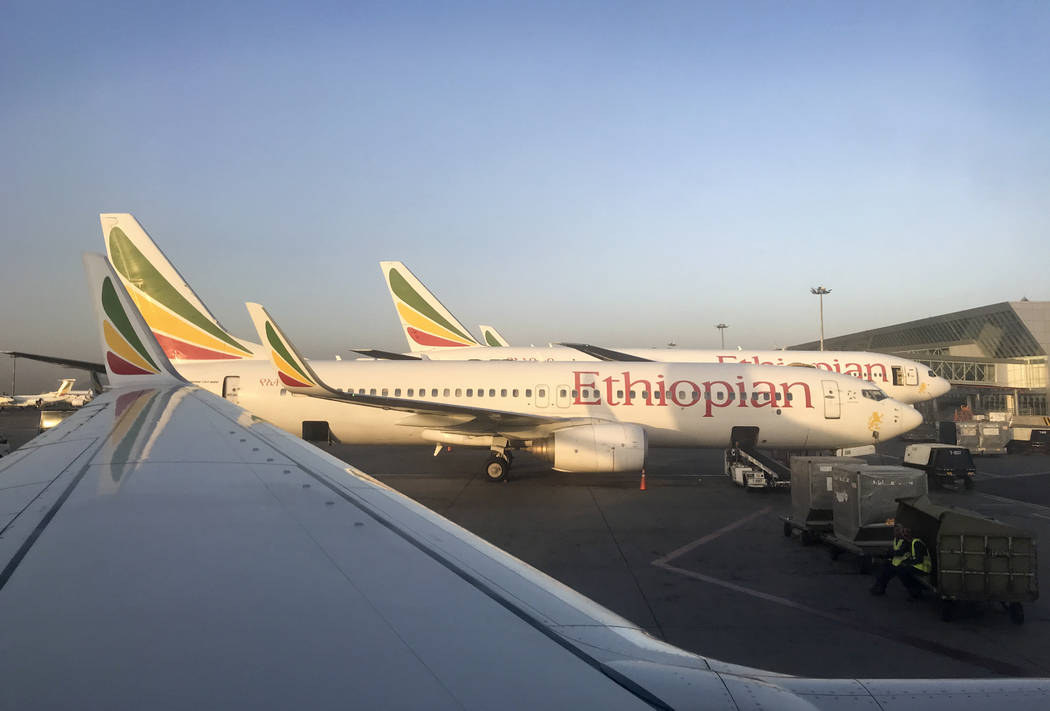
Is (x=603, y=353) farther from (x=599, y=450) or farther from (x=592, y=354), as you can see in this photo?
(x=599, y=450)

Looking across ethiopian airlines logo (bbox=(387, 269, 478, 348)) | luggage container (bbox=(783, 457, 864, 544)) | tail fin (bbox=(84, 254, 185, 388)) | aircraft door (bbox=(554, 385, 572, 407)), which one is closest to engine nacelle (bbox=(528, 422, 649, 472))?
aircraft door (bbox=(554, 385, 572, 407))

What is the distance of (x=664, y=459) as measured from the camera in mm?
20906

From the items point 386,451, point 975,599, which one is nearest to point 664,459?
point 386,451

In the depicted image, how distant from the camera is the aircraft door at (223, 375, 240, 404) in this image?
16.1 meters

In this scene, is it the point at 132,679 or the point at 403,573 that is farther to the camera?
the point at 403,573

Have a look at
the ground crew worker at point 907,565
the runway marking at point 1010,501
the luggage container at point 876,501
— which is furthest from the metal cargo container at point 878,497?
the runway marking at point 1010,501

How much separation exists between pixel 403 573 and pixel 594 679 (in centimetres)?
80

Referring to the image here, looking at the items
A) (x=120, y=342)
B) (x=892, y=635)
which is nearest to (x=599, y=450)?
(x=892, y=635)

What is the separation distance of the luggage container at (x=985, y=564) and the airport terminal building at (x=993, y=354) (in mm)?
36013

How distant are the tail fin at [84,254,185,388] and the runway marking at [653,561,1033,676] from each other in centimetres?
766

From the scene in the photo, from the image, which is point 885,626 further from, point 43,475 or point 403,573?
point 43,475

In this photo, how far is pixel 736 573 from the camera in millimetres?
8281

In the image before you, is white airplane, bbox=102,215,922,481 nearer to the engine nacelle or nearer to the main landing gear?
the main landing gear

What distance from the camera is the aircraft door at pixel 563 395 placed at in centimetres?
1579
